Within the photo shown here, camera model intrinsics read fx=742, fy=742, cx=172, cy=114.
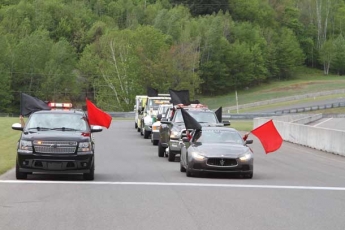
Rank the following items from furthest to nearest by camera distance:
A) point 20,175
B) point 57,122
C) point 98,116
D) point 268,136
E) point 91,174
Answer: point 98,116
point 268,136
point 57,122
point 91,174
point 20,175

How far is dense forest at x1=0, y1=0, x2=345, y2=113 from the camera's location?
103 metres

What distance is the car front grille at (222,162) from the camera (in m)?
18.5

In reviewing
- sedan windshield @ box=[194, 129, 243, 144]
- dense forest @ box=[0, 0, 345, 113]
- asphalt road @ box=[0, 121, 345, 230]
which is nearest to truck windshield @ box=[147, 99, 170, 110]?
asphalt road @ box=[0, 121, 345, 230]

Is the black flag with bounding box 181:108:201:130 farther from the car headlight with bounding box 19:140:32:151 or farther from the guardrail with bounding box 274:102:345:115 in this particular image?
the guardrail with bounding box 274:102:345:115

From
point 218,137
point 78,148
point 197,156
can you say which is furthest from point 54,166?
point 218,137

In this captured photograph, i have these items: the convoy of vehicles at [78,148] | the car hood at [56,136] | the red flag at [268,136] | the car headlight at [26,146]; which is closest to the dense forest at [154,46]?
the red flag at [268,136]

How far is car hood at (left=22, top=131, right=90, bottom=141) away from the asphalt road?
3.25 feet

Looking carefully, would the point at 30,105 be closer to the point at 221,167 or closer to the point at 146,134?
the point at 221,167

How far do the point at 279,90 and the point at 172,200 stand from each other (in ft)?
345

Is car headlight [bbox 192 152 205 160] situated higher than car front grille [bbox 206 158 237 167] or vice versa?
car headlight [bbox 192 152 205 160]

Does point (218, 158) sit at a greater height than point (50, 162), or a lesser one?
lesser

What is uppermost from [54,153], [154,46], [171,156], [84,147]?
[154,46]

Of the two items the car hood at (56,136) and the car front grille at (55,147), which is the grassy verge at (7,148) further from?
the car front grille at (55,147)

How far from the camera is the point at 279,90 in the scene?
118 m
